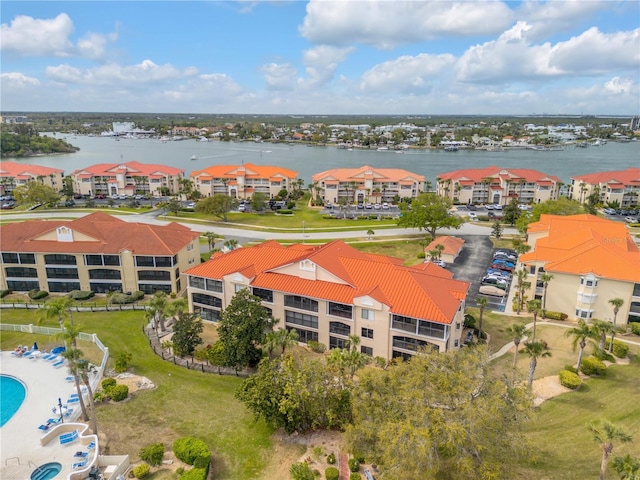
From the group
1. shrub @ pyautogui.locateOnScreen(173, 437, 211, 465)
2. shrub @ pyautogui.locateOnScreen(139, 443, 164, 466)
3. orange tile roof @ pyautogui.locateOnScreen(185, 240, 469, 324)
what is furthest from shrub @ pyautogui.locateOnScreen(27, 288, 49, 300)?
shrub @ pyautogui.locateOnScreen(173, 437, 211, 465)

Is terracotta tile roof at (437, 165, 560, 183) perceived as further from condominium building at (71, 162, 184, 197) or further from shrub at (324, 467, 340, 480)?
shrub at (324, 467, 340, 480)

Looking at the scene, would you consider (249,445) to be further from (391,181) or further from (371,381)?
(391,181)

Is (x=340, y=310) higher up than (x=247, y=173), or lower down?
lower down

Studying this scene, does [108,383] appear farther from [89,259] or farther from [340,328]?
[89,259]

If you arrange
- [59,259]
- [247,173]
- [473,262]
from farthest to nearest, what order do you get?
[247,173] → [473,262] → [59,259]

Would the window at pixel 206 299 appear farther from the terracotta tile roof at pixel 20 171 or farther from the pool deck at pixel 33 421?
the terracotta tile roof at pixel 20 171

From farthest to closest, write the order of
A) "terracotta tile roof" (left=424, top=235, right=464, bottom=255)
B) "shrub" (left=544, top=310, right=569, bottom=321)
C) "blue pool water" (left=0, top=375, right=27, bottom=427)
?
"terracotta tile roof" (left=424, top=235, right=464, bottom=255) → "shrub" (left=544, top=310, right=569, bottom=321) → "blue pool water" (left=0, top=375, right=27, bottom=427)

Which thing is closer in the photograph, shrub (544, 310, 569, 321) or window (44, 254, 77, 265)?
shrub (544, 310, 569, 321)

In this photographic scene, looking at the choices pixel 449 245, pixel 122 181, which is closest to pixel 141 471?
pixel 449 245
